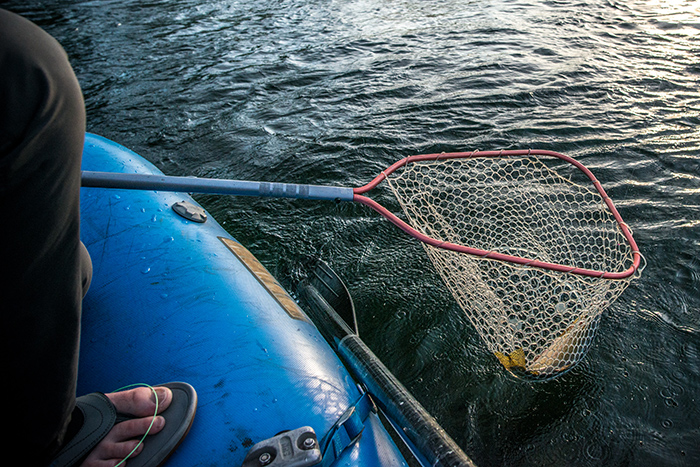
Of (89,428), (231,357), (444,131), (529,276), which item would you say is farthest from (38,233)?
(444,131)

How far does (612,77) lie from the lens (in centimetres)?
→ 615

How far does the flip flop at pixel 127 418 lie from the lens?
139 centimetres

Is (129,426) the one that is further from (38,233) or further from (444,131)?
(444,131)

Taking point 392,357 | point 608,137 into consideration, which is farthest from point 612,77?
point 392,357

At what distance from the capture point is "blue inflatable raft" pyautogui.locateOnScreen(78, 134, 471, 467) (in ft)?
5.17

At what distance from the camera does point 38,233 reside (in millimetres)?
1157

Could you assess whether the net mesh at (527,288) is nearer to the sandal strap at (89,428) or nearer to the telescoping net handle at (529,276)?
the telescoping net handle at (529,276)

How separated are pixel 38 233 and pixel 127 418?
76 centimetres

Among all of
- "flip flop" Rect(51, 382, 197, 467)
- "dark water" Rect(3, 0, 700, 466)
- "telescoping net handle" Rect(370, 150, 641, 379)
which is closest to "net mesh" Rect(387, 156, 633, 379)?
"telescoping net handle" Rect(370, 150, 641, 379)

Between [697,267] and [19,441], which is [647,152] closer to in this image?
[697,267]

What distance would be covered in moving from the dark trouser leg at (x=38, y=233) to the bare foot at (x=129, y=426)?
0.14 meters

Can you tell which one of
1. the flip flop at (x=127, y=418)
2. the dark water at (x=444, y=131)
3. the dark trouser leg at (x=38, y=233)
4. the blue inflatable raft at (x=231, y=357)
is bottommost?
the dark water at (x=444, y=131)

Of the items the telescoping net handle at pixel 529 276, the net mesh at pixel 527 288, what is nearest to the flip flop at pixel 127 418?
the telescoping net handle at pixel 529 276

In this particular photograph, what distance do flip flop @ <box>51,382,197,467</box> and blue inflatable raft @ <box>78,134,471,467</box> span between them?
59 mm
